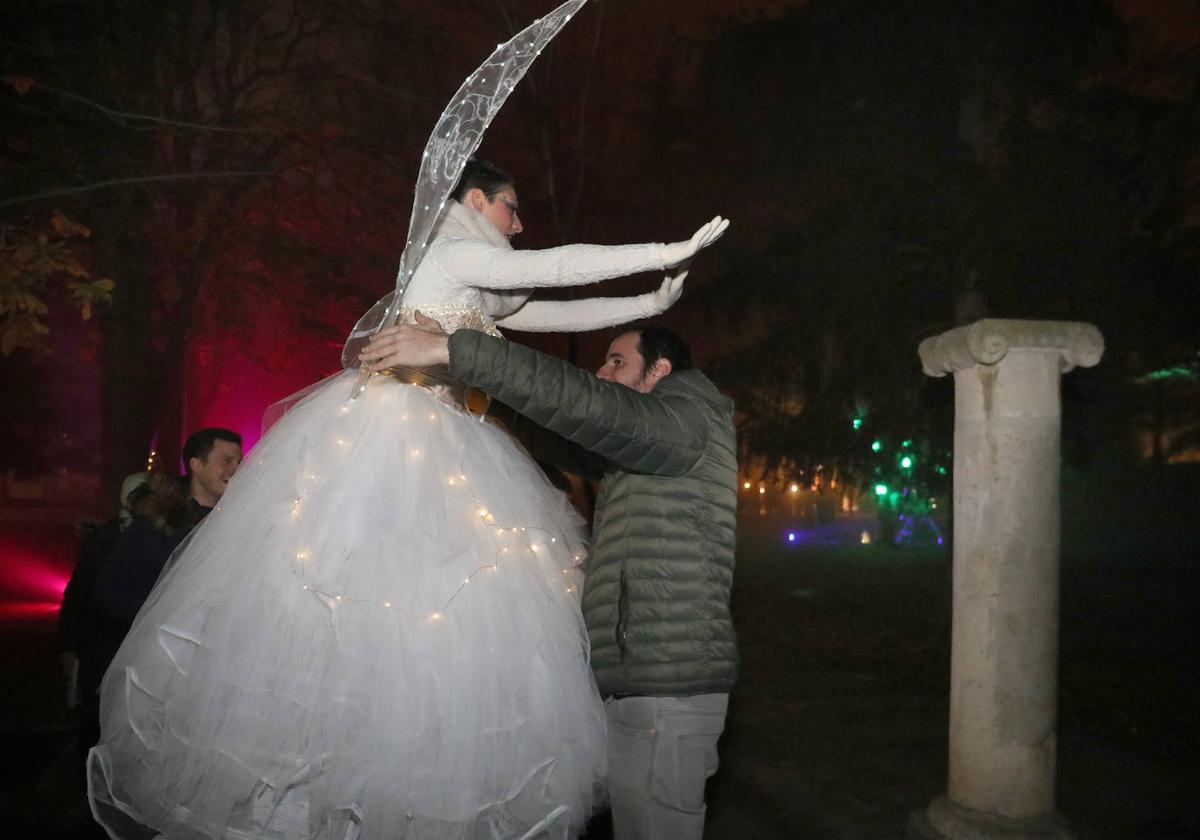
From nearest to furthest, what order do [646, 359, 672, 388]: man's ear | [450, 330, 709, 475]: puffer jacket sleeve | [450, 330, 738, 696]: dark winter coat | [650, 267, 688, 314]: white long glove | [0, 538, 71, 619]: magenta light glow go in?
[450, 330, 709, 475]: puffer jacket sleeve < [450, 330, 738, 696]: dark winter coat < [650, 267, 688, 314]: white long glove < [646, 359, 672, 388]: man's ear < [0, 538, 71, 619]: magenta light glow

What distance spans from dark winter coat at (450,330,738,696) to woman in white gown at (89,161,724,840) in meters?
0.19

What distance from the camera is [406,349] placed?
3.06 meters

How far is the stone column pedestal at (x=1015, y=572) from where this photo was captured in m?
5.65

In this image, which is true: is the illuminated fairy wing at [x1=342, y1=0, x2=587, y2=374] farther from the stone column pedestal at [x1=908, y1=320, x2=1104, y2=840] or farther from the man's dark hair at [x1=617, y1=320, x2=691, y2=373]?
the stone column pedestal at [x1=908, y1=320, x2=1104, y2=840]

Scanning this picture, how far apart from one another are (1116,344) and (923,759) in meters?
6.34

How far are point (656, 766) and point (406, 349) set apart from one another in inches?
58.0

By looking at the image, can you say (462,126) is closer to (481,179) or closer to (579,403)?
(481,179)

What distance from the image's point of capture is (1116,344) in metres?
12.5

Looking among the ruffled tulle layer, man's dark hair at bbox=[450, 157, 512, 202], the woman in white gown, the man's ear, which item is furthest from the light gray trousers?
man's dark hair at bbox=[450, 157, 512, 202]

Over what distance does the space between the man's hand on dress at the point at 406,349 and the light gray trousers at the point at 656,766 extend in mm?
1225

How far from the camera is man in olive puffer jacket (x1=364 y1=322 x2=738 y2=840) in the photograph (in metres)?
3.33

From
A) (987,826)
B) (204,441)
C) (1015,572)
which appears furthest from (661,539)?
(987,826)

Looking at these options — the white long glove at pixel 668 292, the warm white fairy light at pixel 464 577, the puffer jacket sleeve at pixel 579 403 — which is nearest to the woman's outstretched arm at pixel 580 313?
the white long glove at pixel 668 292

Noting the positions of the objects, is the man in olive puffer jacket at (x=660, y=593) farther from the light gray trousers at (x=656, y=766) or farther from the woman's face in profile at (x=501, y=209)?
the woman's face in profile at (x=501, y=209)
